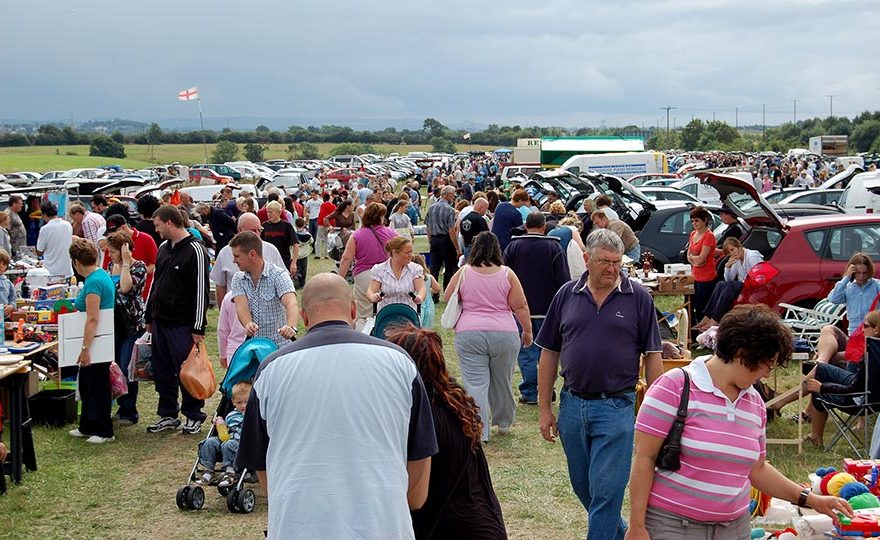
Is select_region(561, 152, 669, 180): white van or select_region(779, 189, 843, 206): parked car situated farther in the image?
select_region(561, 152, 669, 180): white van

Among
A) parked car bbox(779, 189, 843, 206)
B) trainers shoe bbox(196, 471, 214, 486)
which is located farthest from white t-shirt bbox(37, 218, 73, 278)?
parked car bbox(779, 189, 843, 206)

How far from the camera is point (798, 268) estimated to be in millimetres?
11742

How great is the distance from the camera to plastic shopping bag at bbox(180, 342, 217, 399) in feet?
27.6

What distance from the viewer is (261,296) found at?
767cm

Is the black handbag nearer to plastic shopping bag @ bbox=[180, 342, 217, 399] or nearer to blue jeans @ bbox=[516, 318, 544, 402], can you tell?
plastic shopping bag @ bbox=[180, 342, 217, 399]

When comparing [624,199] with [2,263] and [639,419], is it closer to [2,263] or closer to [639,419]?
[2,263]

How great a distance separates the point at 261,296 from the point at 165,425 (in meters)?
2.38

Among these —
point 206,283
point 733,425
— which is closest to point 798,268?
point 206,283

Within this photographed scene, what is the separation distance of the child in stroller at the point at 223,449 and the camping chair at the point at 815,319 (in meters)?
5.78

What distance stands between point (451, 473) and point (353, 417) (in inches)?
31.7

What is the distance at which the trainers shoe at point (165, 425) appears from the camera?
9375mm

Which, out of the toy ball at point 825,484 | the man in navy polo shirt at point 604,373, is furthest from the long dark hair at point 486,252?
the toy ball at point 825,484

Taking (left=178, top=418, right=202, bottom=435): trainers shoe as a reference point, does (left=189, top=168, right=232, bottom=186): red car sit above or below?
above

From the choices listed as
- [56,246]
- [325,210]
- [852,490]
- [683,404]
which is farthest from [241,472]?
[325,210]
